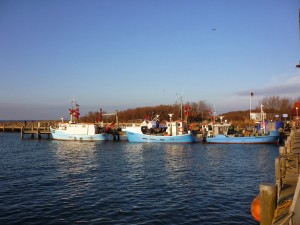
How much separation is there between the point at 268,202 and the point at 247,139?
45986 mm

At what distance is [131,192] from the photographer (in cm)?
1931

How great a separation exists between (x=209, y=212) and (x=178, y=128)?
4237cm

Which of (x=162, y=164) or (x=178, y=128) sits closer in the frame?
(x=162, y=164)

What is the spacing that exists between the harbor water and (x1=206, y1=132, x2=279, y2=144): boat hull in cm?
2022

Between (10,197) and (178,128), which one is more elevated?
(178,128)

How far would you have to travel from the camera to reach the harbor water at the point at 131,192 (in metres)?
14.7

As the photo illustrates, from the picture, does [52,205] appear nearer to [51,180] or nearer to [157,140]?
[51,180]

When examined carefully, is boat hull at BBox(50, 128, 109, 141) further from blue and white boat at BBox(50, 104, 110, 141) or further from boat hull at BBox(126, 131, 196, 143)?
boat hull at BBox(126, 131, 196, 143)

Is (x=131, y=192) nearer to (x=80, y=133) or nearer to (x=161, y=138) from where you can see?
(x=161, y=138)

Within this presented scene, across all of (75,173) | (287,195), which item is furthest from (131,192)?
(287,195)

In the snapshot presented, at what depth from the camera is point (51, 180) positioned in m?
23.2

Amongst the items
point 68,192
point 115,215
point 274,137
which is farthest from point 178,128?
point 115,215

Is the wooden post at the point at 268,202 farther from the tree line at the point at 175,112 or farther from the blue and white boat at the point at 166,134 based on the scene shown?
the tree line at the point at 175,112

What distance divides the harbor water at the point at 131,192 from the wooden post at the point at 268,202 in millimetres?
5648
